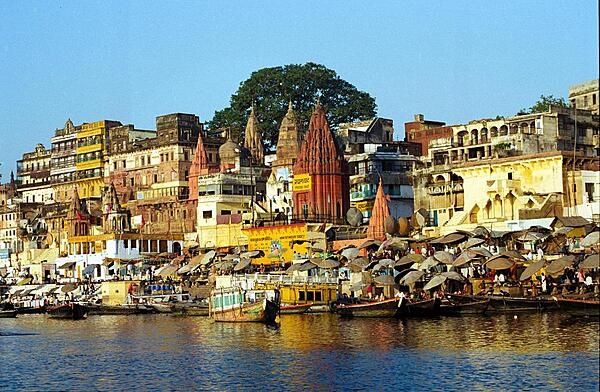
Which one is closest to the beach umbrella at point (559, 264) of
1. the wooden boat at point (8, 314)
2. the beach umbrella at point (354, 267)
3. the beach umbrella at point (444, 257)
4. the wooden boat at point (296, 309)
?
the beach umbrella at point (444, 257)

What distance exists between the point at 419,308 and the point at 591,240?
8437mm

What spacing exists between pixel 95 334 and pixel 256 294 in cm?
751

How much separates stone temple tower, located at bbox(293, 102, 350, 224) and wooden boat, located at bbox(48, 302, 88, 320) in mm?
14907

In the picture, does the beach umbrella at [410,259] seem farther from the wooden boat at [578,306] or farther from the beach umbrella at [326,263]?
the wooden boat at [578,306]

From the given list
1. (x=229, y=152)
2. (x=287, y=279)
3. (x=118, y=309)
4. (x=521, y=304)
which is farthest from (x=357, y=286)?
(x=229, y=152)

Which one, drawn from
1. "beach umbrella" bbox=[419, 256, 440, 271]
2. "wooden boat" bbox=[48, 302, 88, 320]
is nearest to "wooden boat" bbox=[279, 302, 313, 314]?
"beach umbrella" bbox=[419, 256, 440, 271]

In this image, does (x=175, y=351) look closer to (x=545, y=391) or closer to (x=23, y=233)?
(x=545, y=391)

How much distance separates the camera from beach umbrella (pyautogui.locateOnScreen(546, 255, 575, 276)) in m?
49.2

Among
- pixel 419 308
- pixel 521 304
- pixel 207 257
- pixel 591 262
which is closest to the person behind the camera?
pixel 591 262

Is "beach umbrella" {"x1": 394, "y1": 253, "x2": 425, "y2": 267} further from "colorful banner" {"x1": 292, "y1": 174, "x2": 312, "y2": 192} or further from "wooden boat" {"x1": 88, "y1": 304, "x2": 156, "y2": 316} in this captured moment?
"colorful banner" {"x1": 292, "y1": 174, "x2": 312, "y2": 192}

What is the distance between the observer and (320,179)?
2847 inches

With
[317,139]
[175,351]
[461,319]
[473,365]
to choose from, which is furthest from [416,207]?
[473,365]

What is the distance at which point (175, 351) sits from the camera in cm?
4175

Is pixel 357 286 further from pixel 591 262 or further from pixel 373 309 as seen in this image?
pixel 591 262
